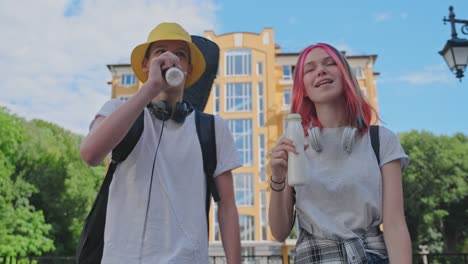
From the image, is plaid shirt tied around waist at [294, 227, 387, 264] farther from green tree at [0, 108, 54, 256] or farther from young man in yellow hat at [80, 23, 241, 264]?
green tree at [0, 108, 54, 256]

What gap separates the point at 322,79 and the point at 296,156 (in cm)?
51

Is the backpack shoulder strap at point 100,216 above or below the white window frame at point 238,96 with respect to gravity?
below

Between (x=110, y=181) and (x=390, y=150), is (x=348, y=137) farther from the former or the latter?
(x=110, y=181)

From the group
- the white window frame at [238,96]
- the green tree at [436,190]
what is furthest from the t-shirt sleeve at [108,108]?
the white window frame at [238,96]

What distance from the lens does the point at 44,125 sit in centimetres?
3594

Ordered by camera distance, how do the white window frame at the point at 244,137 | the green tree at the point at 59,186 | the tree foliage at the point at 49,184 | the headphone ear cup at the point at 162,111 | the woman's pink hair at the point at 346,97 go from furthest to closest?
1. the white window frame at the point at 244,137
2. the green tree at the point at 59,186
3. the tree foliage at the point at 49,184
4. the woman's pink hair at the point at 346,97
5. the headphone ear cup at the point at 162,111

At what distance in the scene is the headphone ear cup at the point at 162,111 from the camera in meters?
1.88

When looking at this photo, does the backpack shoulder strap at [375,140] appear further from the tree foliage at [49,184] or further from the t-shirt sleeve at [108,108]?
the tree foliage at [49,184]

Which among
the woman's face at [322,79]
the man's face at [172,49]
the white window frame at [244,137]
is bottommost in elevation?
the woman's face at [322,79]

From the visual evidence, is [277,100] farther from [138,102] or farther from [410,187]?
[138,102]

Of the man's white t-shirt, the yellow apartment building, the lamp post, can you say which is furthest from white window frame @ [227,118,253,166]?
the man's white t-shirt

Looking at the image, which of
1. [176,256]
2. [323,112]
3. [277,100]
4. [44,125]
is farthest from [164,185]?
[44,125]

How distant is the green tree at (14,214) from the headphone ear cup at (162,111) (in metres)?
19.8

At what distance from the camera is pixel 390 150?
75.4 inches
